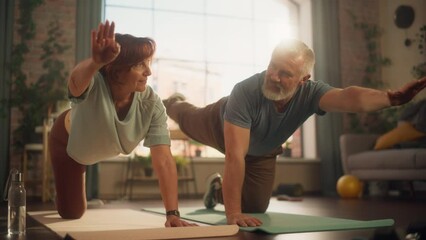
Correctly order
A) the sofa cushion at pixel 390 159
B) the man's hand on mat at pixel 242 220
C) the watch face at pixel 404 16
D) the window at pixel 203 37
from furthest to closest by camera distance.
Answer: the watch face at pixel 404 16 → the window at pixel 203 37 → the sofa cushion at pixel 390 159 → the man's hand on mat at pixel 242 220

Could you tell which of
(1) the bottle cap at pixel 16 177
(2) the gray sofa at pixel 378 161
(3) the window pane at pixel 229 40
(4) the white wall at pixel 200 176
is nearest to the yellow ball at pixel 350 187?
(2) the gray sofa at pixel 378 161

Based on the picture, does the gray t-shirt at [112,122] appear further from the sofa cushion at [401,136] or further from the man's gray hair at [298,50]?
the sofa cushion at [401,136]

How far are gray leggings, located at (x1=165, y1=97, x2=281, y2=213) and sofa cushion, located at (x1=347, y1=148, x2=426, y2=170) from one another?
84.4 inches

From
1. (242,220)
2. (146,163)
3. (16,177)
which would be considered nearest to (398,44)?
(146,163)

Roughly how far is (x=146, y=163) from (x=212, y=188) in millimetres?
2000

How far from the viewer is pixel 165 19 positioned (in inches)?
223

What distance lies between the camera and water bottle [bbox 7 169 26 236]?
5.65ft

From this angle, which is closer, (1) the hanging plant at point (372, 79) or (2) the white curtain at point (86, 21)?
(2) the white curtain at point (86, 21)

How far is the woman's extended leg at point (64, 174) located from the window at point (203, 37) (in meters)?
3.19

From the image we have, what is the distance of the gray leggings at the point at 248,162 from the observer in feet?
8.65

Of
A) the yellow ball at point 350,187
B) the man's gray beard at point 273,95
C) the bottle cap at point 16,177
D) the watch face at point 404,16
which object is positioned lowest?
the yellow ball at point 350,187

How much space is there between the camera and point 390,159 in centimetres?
461

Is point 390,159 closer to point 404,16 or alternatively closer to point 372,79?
point 372,79

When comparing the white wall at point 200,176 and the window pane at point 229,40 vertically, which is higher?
the window pane at point 229,40
